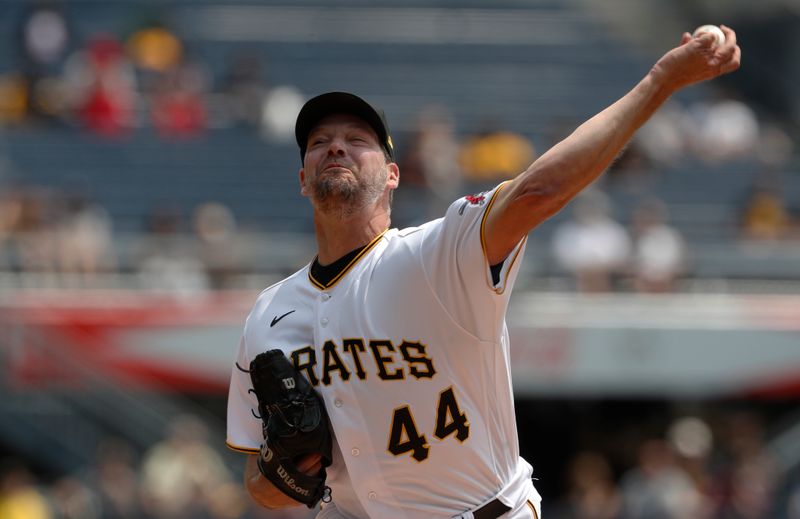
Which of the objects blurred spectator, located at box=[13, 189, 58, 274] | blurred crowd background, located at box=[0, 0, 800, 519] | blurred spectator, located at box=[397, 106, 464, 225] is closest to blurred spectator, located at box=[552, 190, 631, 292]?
blurred crowd background, located at box=[0, 0, 800, 519]

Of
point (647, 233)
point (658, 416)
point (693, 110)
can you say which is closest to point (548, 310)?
point (647, 233)

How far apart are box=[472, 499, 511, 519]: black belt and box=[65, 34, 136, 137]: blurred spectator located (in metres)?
13.6

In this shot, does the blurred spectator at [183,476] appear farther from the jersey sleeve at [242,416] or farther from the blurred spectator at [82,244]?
the jersey sleeve at [242,416]

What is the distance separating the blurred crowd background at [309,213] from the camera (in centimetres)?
1305

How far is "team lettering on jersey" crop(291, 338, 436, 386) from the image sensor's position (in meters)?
3.90

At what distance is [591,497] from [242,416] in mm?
8249

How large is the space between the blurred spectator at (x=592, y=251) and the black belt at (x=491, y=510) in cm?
987

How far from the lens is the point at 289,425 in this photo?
393 cm

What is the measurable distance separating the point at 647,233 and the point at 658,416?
2.52 metres

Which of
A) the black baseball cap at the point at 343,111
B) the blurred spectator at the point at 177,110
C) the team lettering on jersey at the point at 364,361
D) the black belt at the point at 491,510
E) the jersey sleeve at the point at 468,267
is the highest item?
the black baseball cap at the point at 343,111

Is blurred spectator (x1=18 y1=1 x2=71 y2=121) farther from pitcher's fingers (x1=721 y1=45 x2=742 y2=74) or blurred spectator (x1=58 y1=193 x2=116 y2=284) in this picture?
pitcher's fingers (x1=721 y1=45 x2=742 y2=74)

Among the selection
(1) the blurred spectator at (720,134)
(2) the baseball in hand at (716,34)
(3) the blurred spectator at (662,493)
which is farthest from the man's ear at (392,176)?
(1) the blurred spectator at (720,134)

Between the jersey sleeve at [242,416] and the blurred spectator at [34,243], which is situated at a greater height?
the jersey sleeve at [242,416]

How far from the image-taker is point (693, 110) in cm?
1738
